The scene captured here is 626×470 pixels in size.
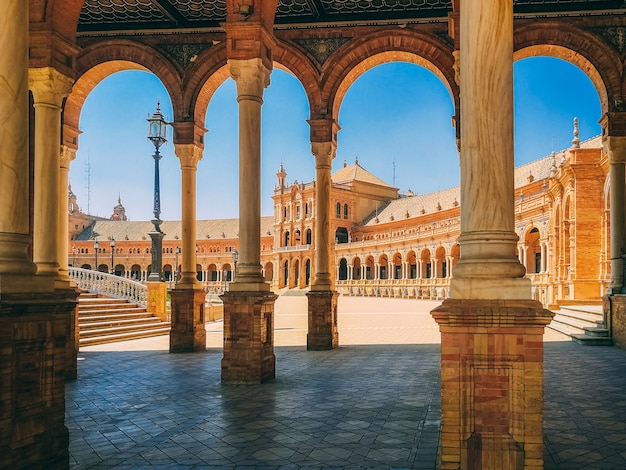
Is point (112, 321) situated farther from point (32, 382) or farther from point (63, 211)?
point (32, 382)

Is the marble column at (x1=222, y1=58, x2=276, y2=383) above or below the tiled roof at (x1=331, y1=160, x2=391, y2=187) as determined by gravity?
below

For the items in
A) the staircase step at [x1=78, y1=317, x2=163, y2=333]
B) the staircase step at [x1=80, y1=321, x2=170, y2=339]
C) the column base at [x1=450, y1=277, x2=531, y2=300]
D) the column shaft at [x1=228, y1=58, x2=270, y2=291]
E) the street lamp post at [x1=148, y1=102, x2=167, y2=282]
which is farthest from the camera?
the street lamp post at [x1=148, y1=102, x2=167, y2=282]

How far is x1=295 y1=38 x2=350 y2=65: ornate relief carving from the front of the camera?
14.7 m

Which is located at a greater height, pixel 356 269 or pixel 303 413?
pixel 356 269

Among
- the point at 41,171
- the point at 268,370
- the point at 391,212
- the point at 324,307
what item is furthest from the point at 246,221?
the point at 391,212

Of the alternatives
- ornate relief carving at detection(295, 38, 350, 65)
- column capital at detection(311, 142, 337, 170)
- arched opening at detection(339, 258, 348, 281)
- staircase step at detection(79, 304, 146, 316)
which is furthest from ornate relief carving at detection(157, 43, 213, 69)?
arched opening at detection(339, 258, 348, 281)

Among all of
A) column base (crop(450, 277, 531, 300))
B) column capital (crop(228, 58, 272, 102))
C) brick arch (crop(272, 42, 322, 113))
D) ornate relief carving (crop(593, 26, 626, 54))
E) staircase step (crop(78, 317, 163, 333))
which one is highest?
ornate relief carving (crop(593, 26, 626, 54))

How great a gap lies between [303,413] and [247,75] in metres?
5.93

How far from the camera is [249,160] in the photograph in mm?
10273

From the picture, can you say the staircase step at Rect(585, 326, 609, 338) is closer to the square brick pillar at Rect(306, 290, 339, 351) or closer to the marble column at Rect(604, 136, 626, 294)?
the marble column at Rect(604, 136, 626, 294)

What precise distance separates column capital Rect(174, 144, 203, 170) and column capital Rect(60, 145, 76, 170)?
2.47 metres

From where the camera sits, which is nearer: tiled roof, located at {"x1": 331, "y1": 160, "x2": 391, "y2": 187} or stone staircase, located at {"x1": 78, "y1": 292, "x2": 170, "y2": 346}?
stone staircase, located at {"x1": 78, "y1": 292, "x2": 170, "y2": 346}

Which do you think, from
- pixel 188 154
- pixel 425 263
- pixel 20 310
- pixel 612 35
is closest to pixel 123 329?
pixel 188 154

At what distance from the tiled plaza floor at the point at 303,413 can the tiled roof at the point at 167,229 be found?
80.5 metres
